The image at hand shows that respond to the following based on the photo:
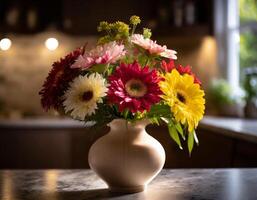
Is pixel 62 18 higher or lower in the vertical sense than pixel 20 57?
higher

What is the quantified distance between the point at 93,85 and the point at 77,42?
11.1ft

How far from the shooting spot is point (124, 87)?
102 cm

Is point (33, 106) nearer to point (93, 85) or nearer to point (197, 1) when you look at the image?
point (197, 1)

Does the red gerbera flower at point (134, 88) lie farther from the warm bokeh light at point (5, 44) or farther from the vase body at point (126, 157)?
the warm bokeh light at point (5, 44)

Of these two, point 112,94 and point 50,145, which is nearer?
point 112,94

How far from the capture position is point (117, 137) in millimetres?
1103

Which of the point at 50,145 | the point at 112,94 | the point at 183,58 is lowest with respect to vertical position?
the point at 50,145

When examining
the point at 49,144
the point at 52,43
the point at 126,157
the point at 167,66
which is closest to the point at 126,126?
the point at 126,157

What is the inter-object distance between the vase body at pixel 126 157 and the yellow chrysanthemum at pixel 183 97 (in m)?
0.11

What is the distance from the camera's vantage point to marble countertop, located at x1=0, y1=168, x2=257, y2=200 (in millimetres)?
1088

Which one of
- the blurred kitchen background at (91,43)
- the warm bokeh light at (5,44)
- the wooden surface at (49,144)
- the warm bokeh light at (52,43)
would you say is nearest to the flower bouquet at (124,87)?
the blurred kitchen background at (91,43)

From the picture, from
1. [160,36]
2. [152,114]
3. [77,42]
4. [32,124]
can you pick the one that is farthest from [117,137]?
[77,42]

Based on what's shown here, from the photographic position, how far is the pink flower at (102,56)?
3.46 ft

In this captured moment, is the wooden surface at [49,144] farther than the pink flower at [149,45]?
Yes
